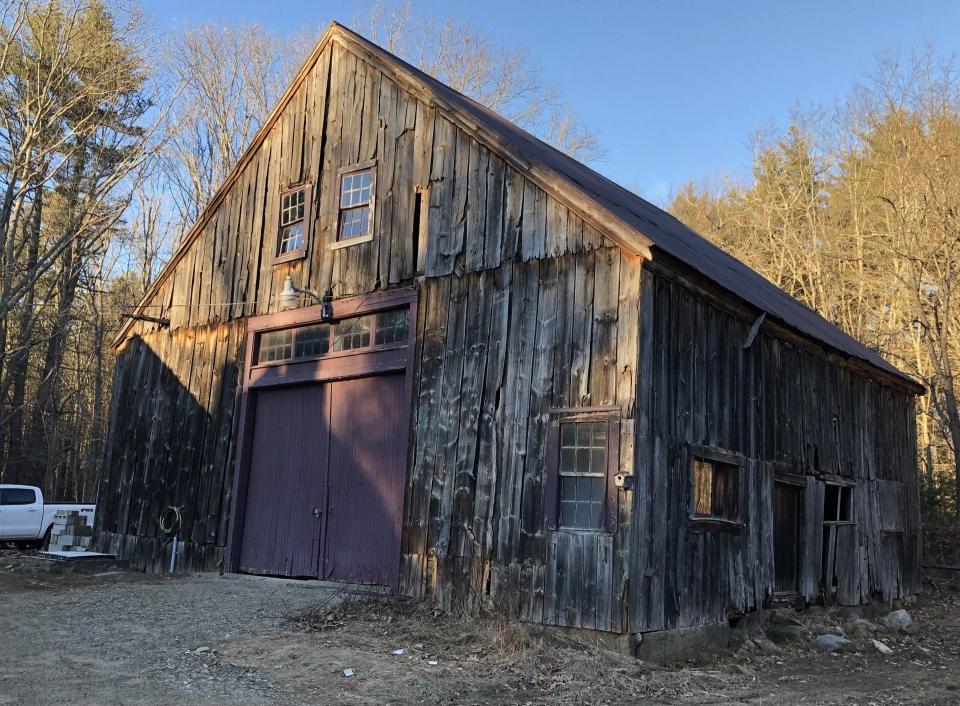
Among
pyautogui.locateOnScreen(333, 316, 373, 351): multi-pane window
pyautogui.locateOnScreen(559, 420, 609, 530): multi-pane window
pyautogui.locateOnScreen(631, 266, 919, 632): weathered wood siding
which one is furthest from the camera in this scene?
pyautogui.locateOnScreen(333, 316, 373, 351): multi-pane window

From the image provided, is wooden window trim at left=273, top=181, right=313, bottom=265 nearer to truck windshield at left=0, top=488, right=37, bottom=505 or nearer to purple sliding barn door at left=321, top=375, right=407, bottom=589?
purple sliding barn door at left=321, top=375, right=407, bottom=589

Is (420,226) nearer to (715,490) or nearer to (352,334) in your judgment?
(352,334)

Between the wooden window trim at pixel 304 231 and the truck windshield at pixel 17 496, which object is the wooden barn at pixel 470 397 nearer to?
the wooden window trim at pixel 304 231

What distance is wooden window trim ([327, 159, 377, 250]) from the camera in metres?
12.7

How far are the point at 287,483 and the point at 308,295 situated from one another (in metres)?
2.93

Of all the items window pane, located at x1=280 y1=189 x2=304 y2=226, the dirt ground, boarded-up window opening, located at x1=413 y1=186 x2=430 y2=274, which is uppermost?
window pane, located at x1=280 y1=189 x2=304 y2=226

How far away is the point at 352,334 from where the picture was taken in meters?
12.6

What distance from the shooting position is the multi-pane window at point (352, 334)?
491 inches

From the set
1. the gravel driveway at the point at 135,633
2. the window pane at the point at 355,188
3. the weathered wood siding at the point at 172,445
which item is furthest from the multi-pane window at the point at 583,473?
the weathered wood siding at the point at 172,445

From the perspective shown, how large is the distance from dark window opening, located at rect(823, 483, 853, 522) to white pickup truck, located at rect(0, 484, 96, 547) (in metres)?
16.9

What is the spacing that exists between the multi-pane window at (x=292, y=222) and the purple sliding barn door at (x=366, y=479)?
274 cm

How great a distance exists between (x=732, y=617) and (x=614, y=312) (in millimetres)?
4436

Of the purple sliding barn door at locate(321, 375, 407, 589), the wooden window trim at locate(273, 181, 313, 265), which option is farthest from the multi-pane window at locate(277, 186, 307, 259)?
the purple sliding barn door at locate(321, 375, 407, 589)

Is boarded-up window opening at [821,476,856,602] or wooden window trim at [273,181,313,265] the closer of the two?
wooden window trim at [273,181,313,265]
